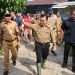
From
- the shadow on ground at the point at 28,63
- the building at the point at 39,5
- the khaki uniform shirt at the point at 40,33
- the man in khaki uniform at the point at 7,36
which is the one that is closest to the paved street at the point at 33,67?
the shadow on ground at the point at 28,63

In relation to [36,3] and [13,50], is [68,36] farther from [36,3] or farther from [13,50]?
[36,3]

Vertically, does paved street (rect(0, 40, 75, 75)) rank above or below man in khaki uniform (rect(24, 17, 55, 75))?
below

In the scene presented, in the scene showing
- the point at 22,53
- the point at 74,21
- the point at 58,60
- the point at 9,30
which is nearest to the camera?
the point at 9,30

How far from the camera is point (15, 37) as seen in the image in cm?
1041

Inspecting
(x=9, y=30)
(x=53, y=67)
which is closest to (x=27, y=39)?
(x=53, y=67)

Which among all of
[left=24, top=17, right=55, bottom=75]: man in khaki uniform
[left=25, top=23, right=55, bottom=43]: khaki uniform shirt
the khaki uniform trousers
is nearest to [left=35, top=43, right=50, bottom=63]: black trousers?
[left=24, top=17, right=55, bottom=75]: man in khaki uniform

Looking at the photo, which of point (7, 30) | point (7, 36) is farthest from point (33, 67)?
point (7, 30)

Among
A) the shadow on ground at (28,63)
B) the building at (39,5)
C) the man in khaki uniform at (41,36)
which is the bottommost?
the building at (39,5)

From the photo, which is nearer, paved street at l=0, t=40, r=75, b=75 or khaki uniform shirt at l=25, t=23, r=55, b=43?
khaki uniform shirt at l=25, t=23, r=55, b=43

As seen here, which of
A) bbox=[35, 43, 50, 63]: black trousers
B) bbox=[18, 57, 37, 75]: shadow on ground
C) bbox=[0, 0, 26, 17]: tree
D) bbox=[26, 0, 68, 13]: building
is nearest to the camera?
bbox=[35, 43, 50, 63]: black trousers

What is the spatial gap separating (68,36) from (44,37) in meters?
1.12

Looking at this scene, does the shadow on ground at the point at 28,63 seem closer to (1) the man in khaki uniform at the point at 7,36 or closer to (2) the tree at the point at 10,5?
(1) the man in khaki uniform at the point at 7,36

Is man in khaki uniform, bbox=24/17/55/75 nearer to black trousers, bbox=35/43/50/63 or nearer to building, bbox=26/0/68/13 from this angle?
black trousers, bbox=35/43/50/63

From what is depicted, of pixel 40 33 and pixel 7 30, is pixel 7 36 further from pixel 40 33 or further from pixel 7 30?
pixel 40 33
